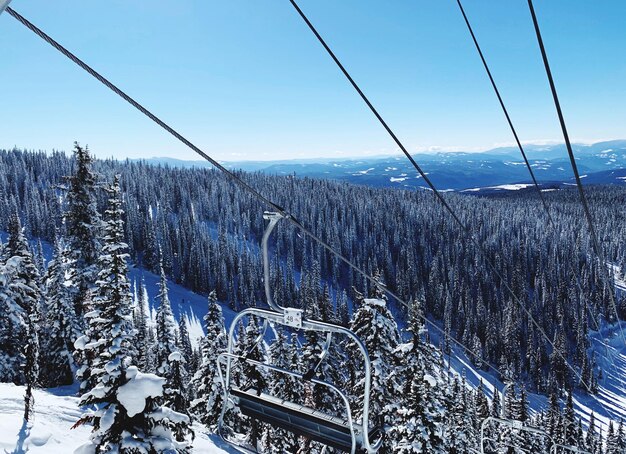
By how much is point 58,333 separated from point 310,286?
247 ft

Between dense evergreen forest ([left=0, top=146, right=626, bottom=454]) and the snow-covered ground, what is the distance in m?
1.33

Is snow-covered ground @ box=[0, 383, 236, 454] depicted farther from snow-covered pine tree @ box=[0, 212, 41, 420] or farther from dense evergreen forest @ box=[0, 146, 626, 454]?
snow-covered pine tree @ box=[0, 212, 41, 420]

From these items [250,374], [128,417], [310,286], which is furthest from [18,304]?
[310,286]

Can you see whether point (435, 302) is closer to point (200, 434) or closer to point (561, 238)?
point (561, 238)

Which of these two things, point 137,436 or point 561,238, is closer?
point 137,436

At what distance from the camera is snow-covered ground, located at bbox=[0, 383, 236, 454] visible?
10914 millimetres

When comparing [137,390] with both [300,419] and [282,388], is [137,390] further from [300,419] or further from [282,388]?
[282,388]

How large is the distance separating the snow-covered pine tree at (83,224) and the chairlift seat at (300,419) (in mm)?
16787

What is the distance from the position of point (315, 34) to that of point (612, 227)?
209910 millimetres

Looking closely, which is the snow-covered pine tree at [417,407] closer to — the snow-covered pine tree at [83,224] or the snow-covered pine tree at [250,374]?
the snow-covered pine tree at [250,374]

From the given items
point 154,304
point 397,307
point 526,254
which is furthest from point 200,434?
point 526,254

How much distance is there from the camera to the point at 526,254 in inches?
5300

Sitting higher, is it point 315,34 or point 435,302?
point 315,34

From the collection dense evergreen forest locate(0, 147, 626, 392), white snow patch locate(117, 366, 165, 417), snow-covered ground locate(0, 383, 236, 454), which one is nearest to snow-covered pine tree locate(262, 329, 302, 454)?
snow-covered ground locate(0, 383, 236, 454)
